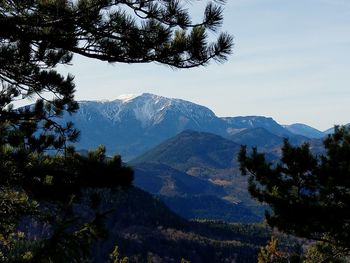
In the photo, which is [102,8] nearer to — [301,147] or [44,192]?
[44,192]

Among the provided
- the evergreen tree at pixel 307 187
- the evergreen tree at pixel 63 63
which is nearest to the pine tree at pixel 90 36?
the evergreen tree at pixel 63 63

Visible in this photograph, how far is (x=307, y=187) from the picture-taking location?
1820cm

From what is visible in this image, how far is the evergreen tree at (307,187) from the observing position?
1664cm

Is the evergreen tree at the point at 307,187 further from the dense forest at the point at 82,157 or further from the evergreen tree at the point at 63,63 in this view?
the evergreen tree at the point at 63,63

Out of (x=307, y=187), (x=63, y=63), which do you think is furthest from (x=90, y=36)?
(x=307, y=187)

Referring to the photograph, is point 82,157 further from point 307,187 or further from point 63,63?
point 307,187

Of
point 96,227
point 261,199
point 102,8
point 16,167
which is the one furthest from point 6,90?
point 261,199

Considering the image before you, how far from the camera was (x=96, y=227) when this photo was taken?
352 inches

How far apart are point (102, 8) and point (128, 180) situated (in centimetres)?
515

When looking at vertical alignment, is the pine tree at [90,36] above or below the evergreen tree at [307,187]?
above

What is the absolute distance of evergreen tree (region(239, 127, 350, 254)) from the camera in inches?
655

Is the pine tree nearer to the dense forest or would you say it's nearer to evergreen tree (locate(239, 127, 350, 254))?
the dense forest

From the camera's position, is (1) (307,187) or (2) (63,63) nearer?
(2) (63,63)

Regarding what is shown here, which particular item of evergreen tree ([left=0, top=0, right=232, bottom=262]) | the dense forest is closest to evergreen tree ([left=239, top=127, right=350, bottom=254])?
the dense forest
